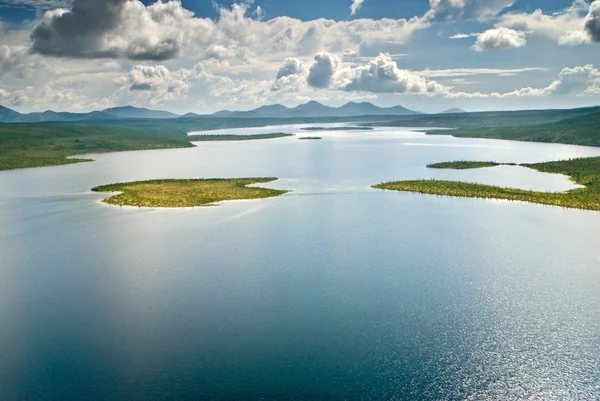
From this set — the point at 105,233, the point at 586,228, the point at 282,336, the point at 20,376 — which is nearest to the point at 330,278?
the point at 282,336

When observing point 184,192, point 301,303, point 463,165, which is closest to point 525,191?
point 463,165

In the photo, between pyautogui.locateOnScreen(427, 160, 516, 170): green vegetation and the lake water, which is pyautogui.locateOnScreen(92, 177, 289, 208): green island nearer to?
the lake water

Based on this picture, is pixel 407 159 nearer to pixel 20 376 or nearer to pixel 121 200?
pixel 121 200

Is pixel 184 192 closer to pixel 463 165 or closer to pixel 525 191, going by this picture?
pixel 525 191

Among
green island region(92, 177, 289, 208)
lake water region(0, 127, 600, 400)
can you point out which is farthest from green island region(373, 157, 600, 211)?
green island region(92, 177, 289, 208)

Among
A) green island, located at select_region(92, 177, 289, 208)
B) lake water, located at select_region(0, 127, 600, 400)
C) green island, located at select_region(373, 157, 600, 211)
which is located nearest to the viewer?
A: lake water, located at select_region(0, 127, 600, 400)

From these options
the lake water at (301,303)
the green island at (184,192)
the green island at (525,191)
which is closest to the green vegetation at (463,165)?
the green island at (525,191)

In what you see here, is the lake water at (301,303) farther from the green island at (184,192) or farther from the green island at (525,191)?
the green island at (184,192)

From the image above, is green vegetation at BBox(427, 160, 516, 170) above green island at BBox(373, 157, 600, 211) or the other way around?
above

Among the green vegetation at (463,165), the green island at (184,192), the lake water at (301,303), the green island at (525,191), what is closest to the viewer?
the lake water at (301,303)
